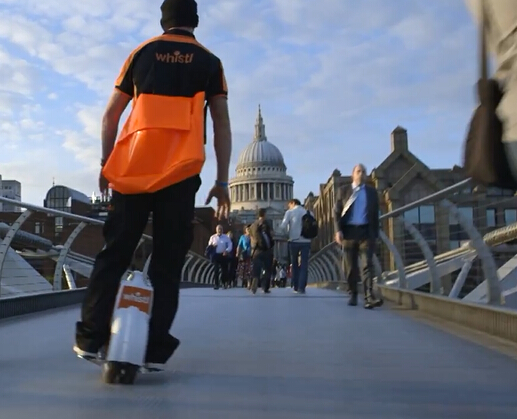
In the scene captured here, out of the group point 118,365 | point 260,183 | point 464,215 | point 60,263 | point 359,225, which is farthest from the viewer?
point 260,183

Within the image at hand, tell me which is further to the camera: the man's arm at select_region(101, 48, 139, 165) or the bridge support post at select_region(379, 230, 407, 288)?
the bridge support post at select_region(379, 230, 407, 288)

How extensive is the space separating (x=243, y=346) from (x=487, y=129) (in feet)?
8.15

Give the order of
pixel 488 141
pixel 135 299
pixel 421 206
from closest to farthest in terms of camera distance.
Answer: pixel 488 141 < pixel 135 299 < pixel 421 206

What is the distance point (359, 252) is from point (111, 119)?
4515mm

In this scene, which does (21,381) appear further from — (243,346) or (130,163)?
(243,346)

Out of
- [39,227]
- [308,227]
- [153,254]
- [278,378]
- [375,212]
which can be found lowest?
[278,378]

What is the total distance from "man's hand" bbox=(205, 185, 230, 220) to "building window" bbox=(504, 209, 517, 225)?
329 cm

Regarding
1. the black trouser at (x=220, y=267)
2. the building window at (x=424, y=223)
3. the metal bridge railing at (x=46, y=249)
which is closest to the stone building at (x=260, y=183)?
the black trouser at (x=220, y=267)

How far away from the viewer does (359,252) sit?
7117mm

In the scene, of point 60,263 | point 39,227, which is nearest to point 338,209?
point 60,263

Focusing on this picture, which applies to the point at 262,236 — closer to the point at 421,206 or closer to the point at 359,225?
the point at 359,225

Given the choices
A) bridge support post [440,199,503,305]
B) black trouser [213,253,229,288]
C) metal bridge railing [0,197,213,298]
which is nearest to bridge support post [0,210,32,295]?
metal bridge railing [0,197,213,298]

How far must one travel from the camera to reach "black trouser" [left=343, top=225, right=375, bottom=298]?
679 centimetres

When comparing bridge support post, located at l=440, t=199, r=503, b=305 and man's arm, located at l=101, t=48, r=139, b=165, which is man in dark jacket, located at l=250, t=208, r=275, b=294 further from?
man's arm, located at l=101, t=48, r=139, b=165
